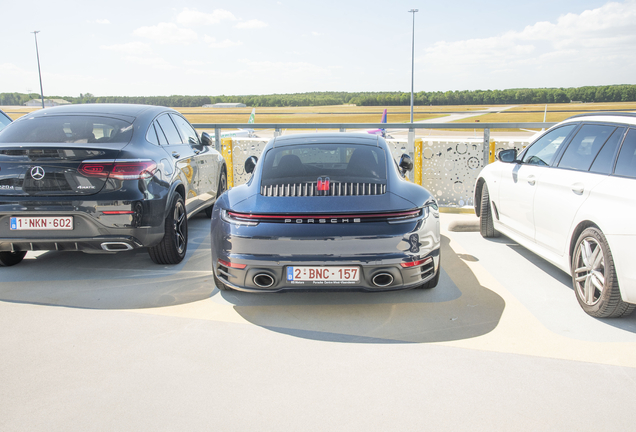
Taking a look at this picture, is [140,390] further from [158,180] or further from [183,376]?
[158,180]

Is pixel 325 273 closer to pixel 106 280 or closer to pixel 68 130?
pixel 106 280

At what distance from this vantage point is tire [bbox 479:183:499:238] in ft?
20.5

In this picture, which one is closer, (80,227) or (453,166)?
(80,227)

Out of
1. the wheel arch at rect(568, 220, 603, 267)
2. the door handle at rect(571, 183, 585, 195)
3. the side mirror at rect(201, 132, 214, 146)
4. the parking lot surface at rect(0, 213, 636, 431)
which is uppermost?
the side mirror at rect(201, 132, 214, 146)

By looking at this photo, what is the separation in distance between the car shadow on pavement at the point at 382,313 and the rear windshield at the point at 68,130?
1.92 m

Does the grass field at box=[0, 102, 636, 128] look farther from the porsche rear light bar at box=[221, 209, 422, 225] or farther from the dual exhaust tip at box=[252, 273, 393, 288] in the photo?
the dual exhaust tip at box=[252, 273, 393, 288]

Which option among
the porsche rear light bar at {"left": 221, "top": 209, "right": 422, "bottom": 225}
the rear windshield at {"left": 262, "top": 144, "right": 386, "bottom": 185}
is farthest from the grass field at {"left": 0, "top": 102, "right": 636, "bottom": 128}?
the porsche rear light bar at {"left": 221, "top": 209, "right": 422, "bottom": 225}

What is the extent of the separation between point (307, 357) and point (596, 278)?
2.18m

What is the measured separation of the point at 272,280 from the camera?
3.52 metres

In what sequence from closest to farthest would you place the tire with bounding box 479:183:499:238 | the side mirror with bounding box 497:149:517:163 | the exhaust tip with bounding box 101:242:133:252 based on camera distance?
1. the exhaust tip with bounding box 101:242:133:252
2. the side mirror with bounding box 497:149:517:163
3. the tire with bounding box 479:183:499:238

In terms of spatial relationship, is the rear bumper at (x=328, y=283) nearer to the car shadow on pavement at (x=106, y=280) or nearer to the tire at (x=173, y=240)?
the car shadow on pavement at (x=106, y=280)

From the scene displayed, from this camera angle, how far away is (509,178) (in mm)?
5477

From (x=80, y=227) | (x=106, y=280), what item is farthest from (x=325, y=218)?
(x=106, y=280)

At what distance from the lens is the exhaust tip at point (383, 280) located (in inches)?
138
